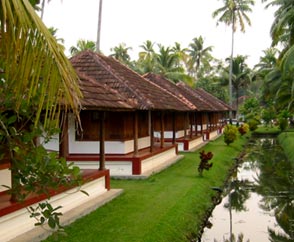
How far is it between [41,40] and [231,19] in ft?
139

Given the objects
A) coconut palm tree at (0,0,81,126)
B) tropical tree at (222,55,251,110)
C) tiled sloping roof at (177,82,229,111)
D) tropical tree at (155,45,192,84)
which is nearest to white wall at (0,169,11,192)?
coconut palm tree at (0,0,81,126)

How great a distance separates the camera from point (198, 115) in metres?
34.1

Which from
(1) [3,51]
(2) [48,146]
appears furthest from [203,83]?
(1) [3,51]

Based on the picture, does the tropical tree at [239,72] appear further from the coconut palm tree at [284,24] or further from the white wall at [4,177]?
the white wall at [4,177]

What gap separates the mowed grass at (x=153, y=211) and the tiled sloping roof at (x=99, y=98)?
2369 mm

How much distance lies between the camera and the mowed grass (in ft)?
29.0

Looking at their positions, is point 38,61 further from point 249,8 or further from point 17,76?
point 249,8

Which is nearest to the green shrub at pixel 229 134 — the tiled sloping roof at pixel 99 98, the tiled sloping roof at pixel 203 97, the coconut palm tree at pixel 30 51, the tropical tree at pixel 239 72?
the tiled sloping roof at pixel 203 97

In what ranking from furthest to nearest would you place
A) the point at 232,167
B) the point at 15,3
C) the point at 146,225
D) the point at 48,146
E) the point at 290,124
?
the point at 290,124
the point at 232,167
the point at 48,146
the point at 146,225
the point at 15,3

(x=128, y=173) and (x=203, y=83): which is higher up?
(x=203, y=83)

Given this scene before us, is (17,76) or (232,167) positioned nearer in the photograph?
(17,76)

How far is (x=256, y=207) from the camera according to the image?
14305 mm

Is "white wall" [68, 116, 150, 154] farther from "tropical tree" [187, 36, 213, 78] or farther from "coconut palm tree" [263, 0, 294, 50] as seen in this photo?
"tropical tree" [187, 36, 213, 78]

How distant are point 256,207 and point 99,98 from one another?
20.3 feet
